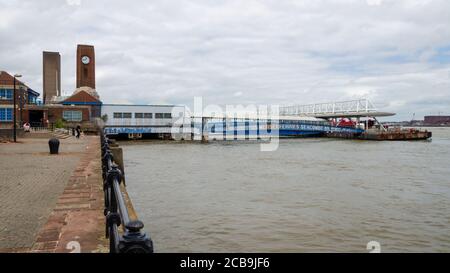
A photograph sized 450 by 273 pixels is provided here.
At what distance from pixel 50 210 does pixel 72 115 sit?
63.1 meters

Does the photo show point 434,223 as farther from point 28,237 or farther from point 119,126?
point 119,126

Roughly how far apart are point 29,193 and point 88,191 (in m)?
1.62

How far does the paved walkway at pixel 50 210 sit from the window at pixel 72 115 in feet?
183

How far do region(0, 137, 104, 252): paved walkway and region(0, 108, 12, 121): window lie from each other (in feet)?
152

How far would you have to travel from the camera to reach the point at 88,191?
980cm

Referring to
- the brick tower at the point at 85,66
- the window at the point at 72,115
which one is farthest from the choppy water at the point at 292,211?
the brick tower at the point at 85,66

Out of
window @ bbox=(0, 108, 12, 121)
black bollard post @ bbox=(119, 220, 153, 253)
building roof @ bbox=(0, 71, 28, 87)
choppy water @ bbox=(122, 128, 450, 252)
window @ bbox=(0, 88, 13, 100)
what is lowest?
choppy water @ bbox=(122, 128, 450, 252)

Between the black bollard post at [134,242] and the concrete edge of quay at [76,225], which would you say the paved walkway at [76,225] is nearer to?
the concrete edge of quay at [76,225]

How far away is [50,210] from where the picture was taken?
26.7 feet

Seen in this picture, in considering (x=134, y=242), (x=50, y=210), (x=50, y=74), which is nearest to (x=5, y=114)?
(x=50, y=210)

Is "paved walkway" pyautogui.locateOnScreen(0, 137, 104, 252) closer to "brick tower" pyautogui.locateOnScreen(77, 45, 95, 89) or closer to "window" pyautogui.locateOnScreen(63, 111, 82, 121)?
"window" pyautogui.locateOnScreen(63, 111, 82, 121)

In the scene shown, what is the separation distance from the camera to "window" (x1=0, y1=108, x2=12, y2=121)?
54531mm

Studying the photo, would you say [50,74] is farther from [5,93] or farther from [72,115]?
[5,93]

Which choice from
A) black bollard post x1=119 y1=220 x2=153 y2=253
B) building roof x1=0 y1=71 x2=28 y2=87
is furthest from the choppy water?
building roof x1=0 y1=71 x2=28 y2=87
